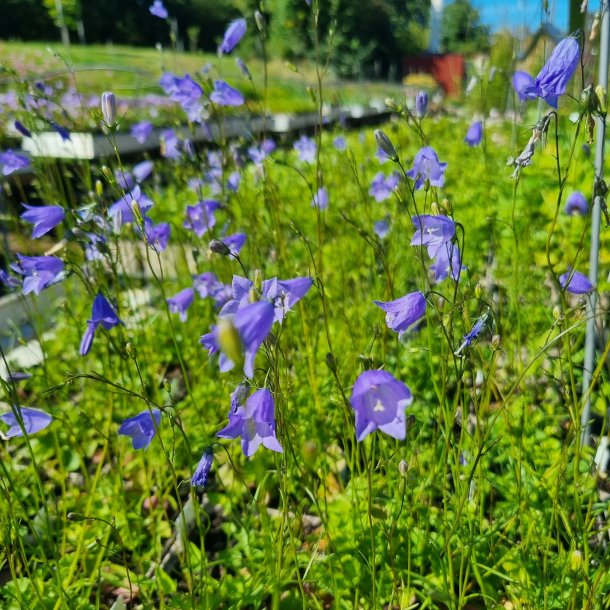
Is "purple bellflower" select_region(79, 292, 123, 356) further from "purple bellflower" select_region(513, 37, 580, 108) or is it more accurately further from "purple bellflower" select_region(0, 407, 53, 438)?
"purple bellflower" select_region(513, 37, 580, 108)

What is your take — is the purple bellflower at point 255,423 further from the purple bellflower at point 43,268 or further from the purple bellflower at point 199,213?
the purple bellflower at point 199,213

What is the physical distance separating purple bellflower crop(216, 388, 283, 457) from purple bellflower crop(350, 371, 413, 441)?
0.48 ft

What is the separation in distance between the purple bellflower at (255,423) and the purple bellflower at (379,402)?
0.48 ft

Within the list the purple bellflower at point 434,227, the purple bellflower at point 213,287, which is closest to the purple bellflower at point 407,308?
the purple bellflower at point 434,227

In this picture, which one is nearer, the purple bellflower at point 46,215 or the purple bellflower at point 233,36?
the purple bellflower at point 46,215

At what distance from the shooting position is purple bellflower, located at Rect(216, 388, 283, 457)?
950 millimetres

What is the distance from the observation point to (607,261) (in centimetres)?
232

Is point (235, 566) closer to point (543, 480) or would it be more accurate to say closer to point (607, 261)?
point (543, 480)

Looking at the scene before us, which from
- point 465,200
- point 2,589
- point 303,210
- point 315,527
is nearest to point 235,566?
point 315,527

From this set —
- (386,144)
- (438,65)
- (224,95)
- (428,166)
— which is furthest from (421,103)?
(438,65)

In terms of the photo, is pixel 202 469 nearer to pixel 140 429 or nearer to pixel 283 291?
pixel 140 429

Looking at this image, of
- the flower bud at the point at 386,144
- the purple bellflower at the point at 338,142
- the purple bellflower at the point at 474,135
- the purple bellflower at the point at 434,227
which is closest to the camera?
the purple bellflower at the point at 434,227

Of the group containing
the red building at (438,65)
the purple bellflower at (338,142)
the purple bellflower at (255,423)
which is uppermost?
the red building at (438,65)

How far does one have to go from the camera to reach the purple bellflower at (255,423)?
0.95 meters
